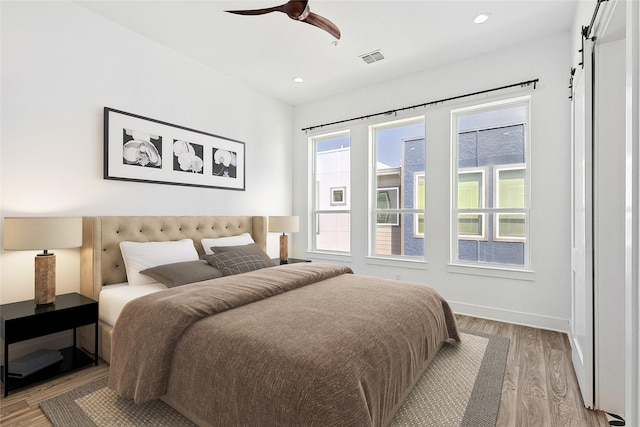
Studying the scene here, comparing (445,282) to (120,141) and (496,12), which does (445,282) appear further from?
(120,141)

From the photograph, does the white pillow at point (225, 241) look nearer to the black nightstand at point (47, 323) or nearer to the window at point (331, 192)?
the black nightstand at point (47, 323)

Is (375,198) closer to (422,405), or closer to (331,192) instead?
(331,192)

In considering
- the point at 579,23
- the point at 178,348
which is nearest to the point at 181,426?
the point at 178,348

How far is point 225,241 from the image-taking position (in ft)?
11.7

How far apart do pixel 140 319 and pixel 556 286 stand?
365 cm

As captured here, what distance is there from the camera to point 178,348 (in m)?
1.65

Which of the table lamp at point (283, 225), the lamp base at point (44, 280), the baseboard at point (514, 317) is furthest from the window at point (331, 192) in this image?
the lamp base at point (44, 280)

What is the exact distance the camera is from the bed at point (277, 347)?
4.18 ft

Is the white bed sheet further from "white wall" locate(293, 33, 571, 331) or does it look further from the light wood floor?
"white wall" locate(293, 33, 571, 331)

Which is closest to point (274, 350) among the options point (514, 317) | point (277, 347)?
point (277, 347)

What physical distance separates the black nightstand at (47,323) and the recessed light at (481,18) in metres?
4.01

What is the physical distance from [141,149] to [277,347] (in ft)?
8.72

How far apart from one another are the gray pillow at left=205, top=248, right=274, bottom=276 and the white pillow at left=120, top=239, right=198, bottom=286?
322 millimetres

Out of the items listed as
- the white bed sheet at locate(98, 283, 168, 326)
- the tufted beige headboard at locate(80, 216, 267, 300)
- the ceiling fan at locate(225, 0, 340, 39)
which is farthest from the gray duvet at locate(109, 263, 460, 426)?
the ceiling fan at locate(225, 0, 340, 39)
